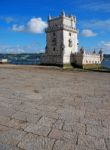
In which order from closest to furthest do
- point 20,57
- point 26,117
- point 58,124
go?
1. point 58,124
2. point 26,117
3. point 20,57

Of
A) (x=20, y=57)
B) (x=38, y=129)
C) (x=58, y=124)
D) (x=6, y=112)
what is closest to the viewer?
(x=38, y=129)

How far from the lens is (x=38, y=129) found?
3.99 meters

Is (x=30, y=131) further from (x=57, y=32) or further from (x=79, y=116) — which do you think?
(x=57, y=32)

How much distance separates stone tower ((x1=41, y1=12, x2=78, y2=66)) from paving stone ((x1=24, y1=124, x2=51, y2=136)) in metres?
64.4

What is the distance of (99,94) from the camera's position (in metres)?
7.56

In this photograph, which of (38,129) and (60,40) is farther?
(60,40)

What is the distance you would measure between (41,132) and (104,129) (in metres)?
1.34

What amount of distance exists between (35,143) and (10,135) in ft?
1.83

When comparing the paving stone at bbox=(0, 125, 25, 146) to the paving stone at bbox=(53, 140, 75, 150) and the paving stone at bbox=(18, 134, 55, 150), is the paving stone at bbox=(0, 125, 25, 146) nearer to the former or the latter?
the paving stone at bbox=(18, 134, 55, 150)

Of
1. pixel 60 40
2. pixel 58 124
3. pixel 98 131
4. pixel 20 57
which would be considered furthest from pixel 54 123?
pixel 20 57

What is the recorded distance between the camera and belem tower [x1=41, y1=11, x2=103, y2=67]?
71312mm

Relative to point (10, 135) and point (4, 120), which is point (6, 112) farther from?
point (10, 135)

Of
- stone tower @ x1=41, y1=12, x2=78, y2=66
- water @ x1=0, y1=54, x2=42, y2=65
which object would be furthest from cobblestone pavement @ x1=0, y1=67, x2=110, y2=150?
water @ x1=0, y1=54, x2=42, y2=65

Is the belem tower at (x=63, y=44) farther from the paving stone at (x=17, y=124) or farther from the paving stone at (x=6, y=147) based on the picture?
the paving stone at (x=6, y=147)
